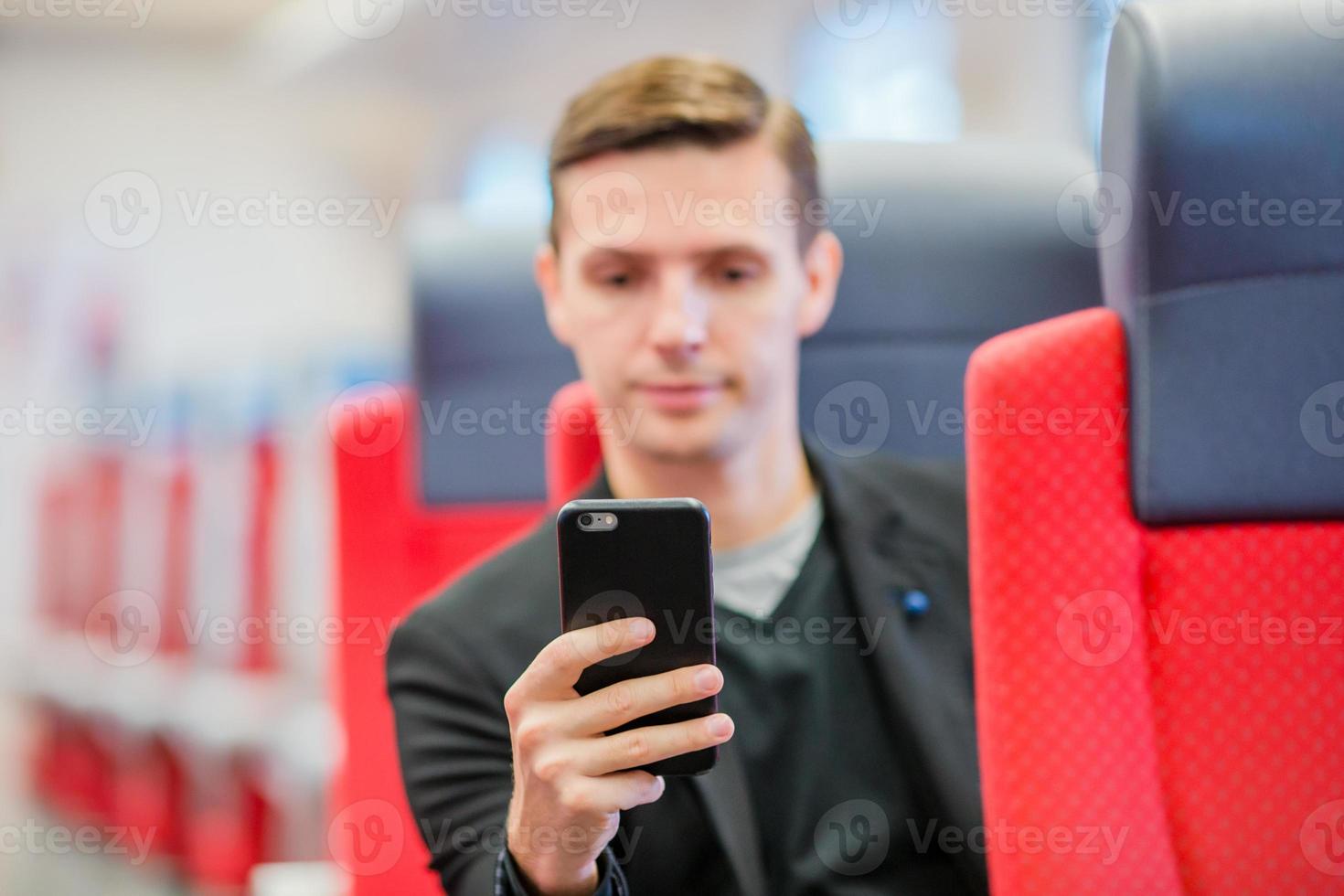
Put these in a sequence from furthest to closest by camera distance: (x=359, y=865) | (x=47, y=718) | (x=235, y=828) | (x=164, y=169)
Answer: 1. (x=164, y=169)
2. (x=47, y=718)
3. (x=235, y=828)
4. (x=359, y=865)

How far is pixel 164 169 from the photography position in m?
5.01

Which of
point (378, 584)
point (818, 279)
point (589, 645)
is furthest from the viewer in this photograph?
point (378, 584)

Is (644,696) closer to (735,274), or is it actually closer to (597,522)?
(597,522)

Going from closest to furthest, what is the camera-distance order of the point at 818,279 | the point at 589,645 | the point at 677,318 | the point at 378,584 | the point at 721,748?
1. the point at 589,645
2. the point at 721,748
3. the point at 677,318
4. the point at 818,279
5. the point at 378,584

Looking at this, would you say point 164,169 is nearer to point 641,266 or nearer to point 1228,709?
point 641,266

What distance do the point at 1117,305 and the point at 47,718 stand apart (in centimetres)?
466

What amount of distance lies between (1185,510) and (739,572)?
446 mm

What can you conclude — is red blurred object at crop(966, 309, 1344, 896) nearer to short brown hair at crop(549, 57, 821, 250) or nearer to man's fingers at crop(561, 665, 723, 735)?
man's fingers at crop(561, 665, 723, 735)

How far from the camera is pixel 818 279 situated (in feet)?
3.92

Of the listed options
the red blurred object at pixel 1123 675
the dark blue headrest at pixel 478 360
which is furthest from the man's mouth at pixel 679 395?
the dark blue headrest at pixel 478 360

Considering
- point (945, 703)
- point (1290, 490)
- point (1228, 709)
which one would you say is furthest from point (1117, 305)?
point (945, 703)

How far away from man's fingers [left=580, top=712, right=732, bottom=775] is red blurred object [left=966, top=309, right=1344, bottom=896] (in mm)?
206

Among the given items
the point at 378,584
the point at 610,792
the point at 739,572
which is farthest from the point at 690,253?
the point at 378,584

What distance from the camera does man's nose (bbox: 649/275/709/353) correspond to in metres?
1.05
